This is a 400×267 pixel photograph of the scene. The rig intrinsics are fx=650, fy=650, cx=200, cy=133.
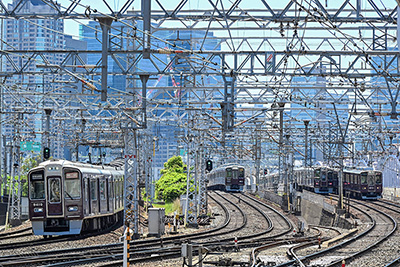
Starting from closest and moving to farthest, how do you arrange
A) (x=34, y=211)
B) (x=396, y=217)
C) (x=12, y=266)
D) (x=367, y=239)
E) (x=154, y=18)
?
1. (x=12, y=266)
2. (x=154, y=18)
3. (x=34, y=211)
4. (x=367, y=239)
5. (x=396, y=217)

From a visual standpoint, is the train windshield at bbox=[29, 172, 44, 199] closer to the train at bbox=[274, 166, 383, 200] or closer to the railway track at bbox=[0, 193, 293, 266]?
A: the railway track at bbox=[0, 193, 293, 266]

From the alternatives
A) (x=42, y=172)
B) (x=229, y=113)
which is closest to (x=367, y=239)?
(x=229, y=113)

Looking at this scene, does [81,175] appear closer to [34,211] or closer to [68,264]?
[34,211]

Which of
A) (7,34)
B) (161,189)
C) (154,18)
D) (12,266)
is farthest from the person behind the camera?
(7,34)

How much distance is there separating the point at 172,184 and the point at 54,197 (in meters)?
27.4

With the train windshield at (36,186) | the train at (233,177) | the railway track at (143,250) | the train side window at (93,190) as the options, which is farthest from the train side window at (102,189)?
the train at (233,177)

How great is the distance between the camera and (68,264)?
14688 millimetres

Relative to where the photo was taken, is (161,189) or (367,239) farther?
(161,189)

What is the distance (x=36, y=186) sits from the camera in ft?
67.3

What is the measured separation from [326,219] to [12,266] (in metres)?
24.4

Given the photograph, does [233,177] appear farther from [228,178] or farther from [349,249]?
[349,249]

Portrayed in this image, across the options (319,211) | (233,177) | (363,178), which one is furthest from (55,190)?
(233,177)

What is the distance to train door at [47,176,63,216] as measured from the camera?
20234 millimetres

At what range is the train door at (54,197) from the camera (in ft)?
66.4
